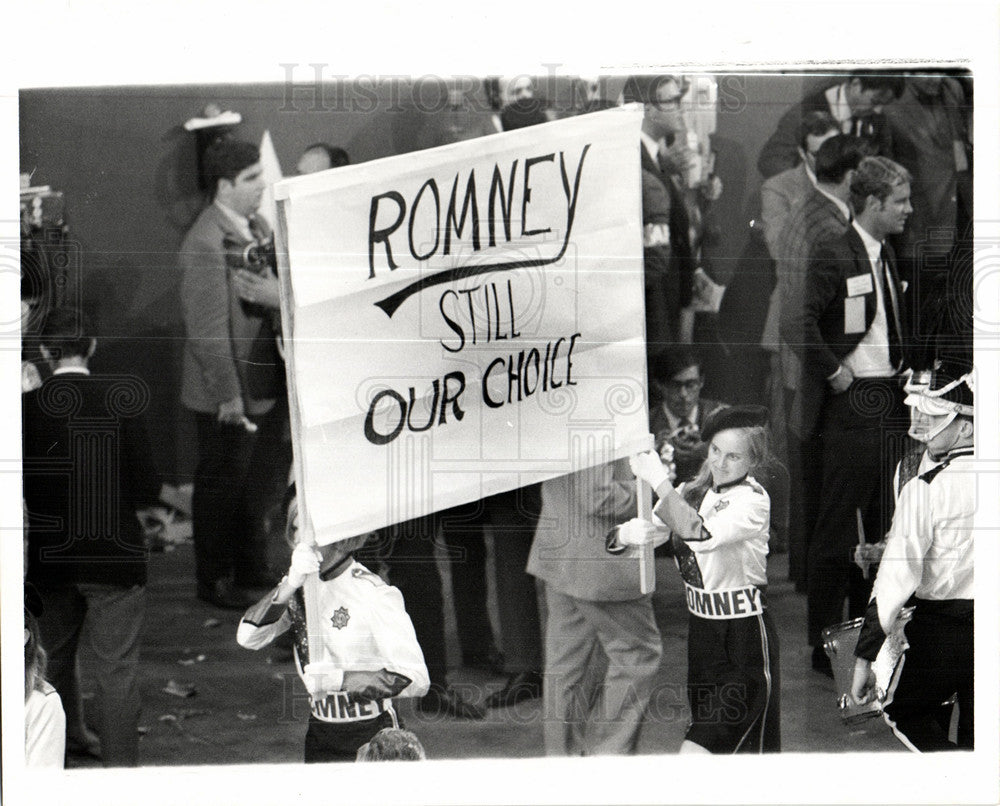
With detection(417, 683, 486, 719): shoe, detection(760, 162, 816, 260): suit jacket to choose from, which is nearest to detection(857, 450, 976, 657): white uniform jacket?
detection(760, 162, 816, 260): suit jacket

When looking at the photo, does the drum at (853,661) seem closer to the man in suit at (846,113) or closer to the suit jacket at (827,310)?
the suit jacket at (827,310)

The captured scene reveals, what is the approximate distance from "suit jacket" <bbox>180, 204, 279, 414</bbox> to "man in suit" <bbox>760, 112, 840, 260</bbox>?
4.18ft

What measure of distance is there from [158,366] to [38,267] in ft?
1.26

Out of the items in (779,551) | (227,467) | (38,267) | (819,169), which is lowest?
(779,551)

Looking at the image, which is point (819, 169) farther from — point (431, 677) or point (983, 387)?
point (431, 677)

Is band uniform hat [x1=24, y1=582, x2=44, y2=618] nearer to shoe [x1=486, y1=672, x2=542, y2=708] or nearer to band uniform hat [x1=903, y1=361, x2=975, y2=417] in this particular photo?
shoe [x1=486, y1=672, x2=542, y2=708]

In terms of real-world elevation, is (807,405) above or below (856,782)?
above

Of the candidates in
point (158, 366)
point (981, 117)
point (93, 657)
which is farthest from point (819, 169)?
point (93, 657)

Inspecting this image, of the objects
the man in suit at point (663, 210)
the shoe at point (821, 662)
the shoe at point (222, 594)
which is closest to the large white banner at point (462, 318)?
the man in suit at point (663, 210)

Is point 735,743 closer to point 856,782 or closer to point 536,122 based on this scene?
point 856,782

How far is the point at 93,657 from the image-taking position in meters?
2.98

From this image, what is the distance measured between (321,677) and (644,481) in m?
0.96

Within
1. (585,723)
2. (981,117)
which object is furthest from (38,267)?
(981,117)

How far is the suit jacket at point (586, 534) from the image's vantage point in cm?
297
